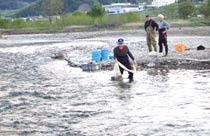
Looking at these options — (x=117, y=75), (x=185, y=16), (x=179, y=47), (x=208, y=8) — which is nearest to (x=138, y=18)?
(x=185, y=16)

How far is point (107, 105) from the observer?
14688mm

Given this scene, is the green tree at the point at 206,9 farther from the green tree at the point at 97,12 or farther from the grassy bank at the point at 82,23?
the green tree at the point at 97,12

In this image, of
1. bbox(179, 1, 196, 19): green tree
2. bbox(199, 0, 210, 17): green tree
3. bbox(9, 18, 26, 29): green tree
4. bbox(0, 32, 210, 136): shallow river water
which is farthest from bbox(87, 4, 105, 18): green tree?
bbox(0, 32, 210, 136): shallow river water

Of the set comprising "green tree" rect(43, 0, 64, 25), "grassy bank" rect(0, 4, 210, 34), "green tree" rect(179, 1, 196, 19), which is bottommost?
"grassy bank" rect(0, 4, 210, 34)

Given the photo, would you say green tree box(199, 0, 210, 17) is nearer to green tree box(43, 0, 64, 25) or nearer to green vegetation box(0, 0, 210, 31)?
green vegetation box(0, 0, 210, 31)

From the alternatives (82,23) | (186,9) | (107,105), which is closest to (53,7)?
(82,23)

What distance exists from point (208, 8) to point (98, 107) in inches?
3784

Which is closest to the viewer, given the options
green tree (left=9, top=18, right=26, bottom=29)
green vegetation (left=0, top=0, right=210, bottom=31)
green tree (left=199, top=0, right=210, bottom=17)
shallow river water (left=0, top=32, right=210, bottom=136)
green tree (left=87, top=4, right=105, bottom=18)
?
shallow river water (left=0, top=32, right=210, bottom=136)

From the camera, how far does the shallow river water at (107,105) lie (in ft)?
38.3

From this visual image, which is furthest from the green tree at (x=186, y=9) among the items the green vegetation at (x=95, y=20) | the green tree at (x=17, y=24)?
the green tree at (x=17, y=24)

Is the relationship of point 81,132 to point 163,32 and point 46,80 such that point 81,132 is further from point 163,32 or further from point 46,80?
point 163,32

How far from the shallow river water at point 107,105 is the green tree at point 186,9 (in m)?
94.4

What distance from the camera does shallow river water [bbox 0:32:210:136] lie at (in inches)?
459

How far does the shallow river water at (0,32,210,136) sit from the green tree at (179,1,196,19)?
94436 mm
